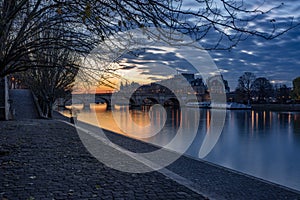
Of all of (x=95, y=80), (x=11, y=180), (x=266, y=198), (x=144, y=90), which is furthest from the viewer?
(x=144, y=90)

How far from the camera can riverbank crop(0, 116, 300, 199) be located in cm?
496

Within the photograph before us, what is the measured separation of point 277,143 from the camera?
22328 mm

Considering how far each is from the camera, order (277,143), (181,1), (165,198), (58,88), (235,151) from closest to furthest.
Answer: (181,1), (165,198), (235,151), (277,143), (58,88)

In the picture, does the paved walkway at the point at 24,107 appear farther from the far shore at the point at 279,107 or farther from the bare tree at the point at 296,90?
the bare tree at the point at 296,90

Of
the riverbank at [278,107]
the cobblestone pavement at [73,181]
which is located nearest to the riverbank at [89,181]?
the cobblestone pavement at [73,181]

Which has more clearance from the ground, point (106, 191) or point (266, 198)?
point (106, 191)

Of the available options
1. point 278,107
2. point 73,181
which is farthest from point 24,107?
point 278,107

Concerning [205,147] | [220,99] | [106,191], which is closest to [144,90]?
[220,99]

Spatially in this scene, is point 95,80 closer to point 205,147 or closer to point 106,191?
point 106,191

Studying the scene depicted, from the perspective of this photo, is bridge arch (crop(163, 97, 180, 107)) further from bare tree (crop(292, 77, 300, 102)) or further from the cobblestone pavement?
the cobblestone pavement

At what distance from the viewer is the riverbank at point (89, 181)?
496cm

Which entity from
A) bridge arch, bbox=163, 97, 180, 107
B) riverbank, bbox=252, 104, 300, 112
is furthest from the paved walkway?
bridge arch, bbox=163, 97, 180, 107

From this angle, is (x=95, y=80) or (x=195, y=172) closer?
(x=95, y=80)

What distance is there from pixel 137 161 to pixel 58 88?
19.5 metres
